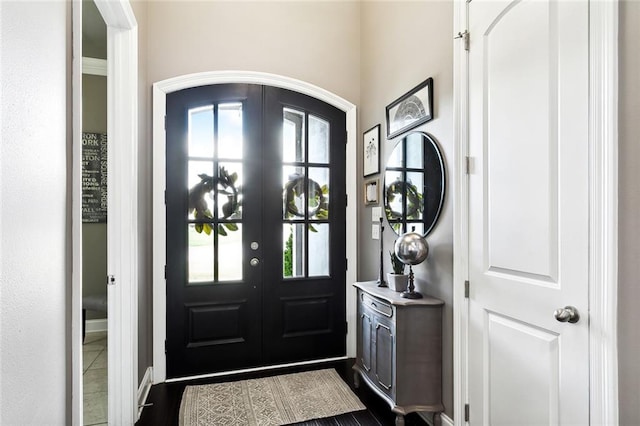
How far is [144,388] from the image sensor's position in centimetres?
245

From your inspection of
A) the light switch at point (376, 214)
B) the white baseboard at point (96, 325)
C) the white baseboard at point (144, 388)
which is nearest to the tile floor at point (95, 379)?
the white baseboard at point (96, 325)

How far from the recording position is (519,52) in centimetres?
149

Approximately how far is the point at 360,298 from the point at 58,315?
1856 mm

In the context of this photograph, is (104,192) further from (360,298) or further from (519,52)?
(519,52)

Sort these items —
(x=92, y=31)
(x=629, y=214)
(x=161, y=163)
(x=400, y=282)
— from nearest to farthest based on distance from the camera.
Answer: (x=629, y=214), (x=400, y=282), (x=161, y=163), (x=92, y=31)

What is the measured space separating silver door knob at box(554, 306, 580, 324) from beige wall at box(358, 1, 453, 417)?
2.26ft

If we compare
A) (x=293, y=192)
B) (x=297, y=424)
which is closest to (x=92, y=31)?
(x=293, y=192)

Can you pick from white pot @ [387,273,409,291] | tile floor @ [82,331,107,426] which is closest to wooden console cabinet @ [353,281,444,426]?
white pot @ [387,273,409,291]

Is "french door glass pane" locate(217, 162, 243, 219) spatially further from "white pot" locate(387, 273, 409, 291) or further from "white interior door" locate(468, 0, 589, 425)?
"white interior door" locate(468, 0, 589, 425)

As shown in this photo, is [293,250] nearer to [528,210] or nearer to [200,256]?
[200,256]

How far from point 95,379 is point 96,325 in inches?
53.4

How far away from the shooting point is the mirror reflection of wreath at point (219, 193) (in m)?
2.80

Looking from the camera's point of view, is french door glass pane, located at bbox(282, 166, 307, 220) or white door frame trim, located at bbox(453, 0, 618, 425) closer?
white door frame trim, located at bbox(453, 0, 618, 425)

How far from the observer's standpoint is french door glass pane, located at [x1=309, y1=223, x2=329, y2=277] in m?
3.08
